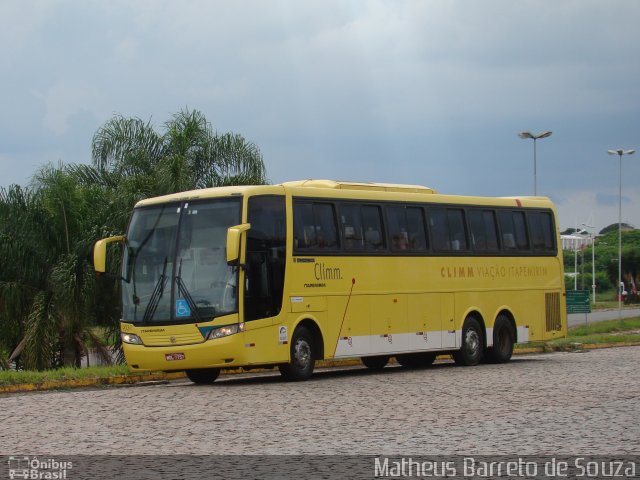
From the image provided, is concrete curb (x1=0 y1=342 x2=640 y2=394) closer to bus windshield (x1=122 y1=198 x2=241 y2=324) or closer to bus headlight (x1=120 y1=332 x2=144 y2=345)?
bus headlight (x1=120 y1=332 x2=144 y2=345)

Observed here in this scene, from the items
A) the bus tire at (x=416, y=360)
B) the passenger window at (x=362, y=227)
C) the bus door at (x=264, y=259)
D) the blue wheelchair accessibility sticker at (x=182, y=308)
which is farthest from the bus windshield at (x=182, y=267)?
the bus tire at (x=416, y=360)

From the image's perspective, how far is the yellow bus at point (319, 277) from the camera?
70.8 feet

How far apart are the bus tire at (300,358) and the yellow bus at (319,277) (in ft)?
0.10

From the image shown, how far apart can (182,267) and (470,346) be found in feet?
28.2

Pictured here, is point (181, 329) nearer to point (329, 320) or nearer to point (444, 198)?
point (329, 320)

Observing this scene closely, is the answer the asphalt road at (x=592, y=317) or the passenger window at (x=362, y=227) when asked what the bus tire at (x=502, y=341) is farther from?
→ the asphalt road at (x=592, y=317)

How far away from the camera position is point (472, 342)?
28.0 metres

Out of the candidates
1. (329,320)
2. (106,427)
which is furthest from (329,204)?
(106,427)

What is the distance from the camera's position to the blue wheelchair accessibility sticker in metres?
21.5

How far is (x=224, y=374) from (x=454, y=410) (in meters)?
11.7

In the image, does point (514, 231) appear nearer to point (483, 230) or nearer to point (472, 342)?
point (483, 230)

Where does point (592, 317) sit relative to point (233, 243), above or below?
below

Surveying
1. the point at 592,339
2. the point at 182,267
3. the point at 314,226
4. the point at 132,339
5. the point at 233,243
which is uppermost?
the point at 314,226

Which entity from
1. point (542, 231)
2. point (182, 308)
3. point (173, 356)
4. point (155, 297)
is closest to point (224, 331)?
point (182, 308)
